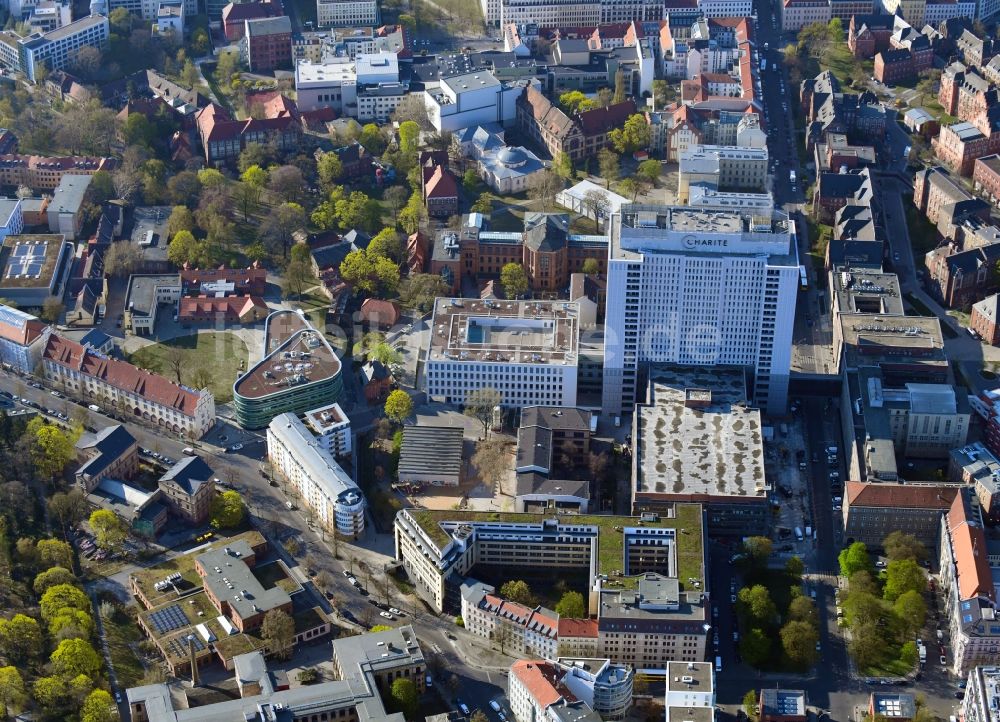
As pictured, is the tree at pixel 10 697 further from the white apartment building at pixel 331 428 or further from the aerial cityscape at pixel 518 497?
the white apartment building at pixel 331 428

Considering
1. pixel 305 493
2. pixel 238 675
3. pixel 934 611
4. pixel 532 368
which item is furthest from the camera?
pixel 532 368

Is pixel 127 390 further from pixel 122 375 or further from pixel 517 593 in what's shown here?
pixel 517 593

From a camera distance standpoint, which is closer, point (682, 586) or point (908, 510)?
point (682, 586)

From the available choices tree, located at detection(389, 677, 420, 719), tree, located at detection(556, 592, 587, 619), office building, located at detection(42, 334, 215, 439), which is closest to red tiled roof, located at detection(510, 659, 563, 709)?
tree, located at detection(389, 677, 420, 719)

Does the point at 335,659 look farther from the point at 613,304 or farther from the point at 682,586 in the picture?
the point at 613,304

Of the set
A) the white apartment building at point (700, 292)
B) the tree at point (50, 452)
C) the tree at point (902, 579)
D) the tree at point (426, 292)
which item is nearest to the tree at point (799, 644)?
the tree at point (902, 579)

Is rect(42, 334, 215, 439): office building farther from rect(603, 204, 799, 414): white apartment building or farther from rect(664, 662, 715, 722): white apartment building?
rect(664, 662, 715, 722): white apartment building

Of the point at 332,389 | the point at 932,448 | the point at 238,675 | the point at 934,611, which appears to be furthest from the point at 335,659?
the point at 932,448
